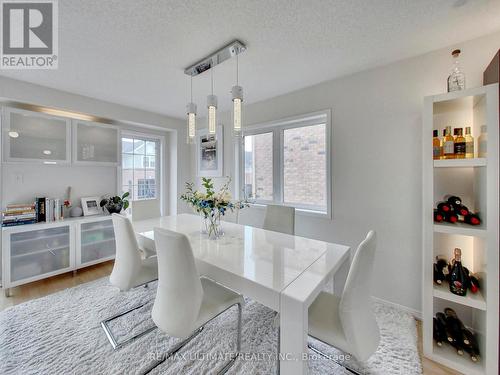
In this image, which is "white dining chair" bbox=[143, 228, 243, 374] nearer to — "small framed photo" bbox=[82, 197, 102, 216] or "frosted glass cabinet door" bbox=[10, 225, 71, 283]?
"frosted glass cabinet door" bbox=[10, 225, 71, 283]

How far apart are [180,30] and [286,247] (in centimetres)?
183

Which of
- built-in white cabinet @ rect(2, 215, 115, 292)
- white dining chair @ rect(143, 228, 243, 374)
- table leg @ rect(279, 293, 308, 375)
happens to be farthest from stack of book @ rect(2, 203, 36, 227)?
table leg @ rect(279, 293, 308, 375)

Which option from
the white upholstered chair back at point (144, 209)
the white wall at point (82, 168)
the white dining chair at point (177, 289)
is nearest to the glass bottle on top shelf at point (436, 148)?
the white dining chair at point (177, 289)

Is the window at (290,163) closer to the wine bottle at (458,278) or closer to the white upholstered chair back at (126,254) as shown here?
the wine bottle at (458,278)

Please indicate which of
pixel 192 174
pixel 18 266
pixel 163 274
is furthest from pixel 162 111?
pixel 163 274

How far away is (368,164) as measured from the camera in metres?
2.14

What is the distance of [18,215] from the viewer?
7.97 feet

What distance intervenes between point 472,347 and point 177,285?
2.04 m

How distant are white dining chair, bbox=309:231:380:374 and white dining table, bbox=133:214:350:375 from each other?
0.50 ft

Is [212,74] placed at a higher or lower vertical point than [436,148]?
higher

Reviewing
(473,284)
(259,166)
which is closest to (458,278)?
(473,284)

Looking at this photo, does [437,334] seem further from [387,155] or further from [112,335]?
[112,335]

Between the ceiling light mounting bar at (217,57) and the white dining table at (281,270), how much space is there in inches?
63.4

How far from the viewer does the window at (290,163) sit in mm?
2615
